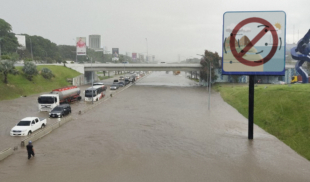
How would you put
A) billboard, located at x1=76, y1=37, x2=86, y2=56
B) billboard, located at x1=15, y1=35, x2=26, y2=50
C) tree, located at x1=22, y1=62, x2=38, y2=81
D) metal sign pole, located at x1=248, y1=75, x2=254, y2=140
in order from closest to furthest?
metal sign pole, located at x1=248, y1=75, x2=254, y2=140, tree, located at x1=22, y1=62, x2=38, y2=81, billboard, located at x1=76, y1=37, x2=86, y2=56, billboard, located at x1=15, y1=35, x2=26, y2=50

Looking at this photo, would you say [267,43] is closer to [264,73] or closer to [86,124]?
[264,73]

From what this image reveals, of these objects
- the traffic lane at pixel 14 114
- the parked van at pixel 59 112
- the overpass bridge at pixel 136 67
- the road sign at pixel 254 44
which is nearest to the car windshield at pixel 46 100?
the traffic lane at pixel 14 114

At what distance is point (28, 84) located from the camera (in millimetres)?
51812

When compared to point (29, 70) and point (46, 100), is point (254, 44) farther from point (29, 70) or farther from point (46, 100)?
point (29, 70)

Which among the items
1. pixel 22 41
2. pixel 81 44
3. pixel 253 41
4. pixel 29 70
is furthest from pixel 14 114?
pixel 22 41

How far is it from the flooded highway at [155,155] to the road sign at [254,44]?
19.4 ft

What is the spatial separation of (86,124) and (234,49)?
611 inches

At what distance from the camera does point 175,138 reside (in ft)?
69.9

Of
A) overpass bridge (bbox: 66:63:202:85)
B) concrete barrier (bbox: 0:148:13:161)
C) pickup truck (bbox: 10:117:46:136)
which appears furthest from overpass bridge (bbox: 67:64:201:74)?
concrete barrier (bbox: 0:148:13:161)

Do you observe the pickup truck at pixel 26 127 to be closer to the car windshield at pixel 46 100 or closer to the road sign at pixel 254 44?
the car windshield at pixel 46 100

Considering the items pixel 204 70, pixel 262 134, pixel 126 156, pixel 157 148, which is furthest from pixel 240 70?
pixel 204 70

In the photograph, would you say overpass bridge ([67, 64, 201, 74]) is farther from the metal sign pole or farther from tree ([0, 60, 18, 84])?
the metal sign pole

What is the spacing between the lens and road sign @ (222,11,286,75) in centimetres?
2061

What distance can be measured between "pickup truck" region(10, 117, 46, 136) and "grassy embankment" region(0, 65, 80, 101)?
23.4 metres
